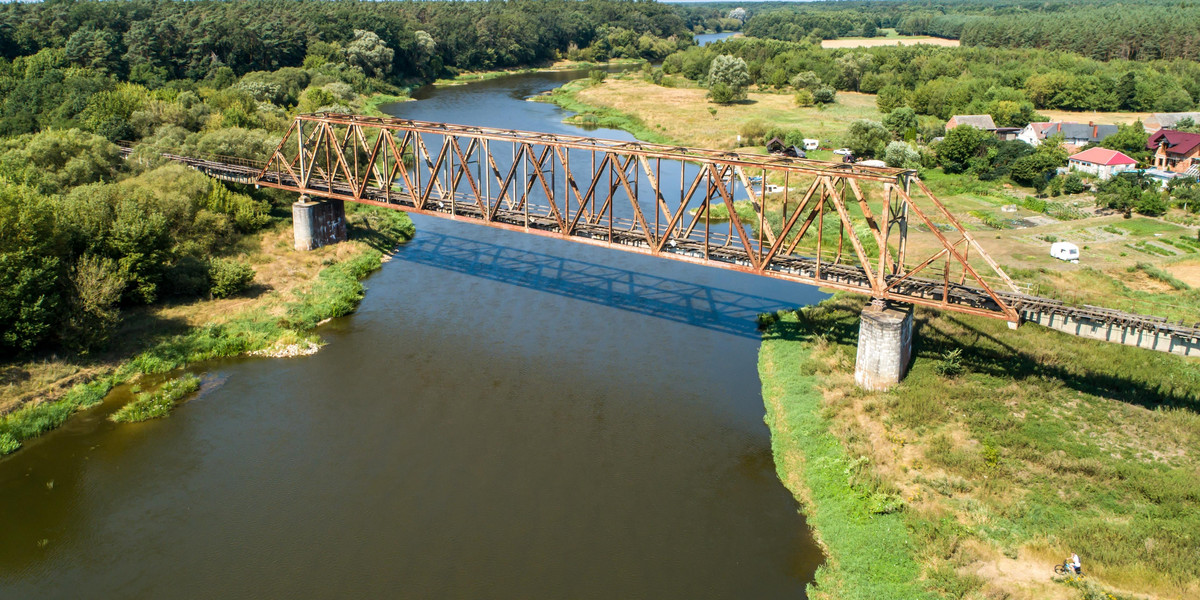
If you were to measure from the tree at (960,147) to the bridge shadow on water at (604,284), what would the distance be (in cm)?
3644

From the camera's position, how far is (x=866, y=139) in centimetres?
7994

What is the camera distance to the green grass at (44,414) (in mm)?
29844

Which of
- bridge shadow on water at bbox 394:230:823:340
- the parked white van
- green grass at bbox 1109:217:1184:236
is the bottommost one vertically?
bridge shadow on water at bbox 394:230:823:340

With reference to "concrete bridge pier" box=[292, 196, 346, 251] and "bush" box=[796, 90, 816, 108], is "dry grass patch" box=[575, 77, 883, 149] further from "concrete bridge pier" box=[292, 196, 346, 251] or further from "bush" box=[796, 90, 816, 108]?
"concrete bridge pier" box=[292, 196, 346, 251]

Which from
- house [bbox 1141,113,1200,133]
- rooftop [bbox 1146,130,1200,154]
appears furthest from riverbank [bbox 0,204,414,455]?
house [bbox 1141,113,1200,133]

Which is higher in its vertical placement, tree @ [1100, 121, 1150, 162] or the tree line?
the tree line

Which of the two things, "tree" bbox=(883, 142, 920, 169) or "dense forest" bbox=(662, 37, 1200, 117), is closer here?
"tree" bbox=(883, 142, 920, 169)

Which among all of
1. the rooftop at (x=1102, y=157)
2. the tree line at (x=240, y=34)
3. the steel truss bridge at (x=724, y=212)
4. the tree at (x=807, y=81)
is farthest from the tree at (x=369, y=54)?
the rooftop at (x=1102, y=157)

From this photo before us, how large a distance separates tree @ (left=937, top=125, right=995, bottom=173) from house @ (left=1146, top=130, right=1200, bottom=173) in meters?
14.6

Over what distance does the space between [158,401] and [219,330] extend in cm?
630

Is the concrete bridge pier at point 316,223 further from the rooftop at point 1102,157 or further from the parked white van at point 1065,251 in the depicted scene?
the rooftop at point 1102,157

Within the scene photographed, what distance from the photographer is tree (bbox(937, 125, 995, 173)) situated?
241 feet

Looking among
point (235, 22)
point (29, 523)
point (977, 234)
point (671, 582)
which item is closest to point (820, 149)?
point (977, 234)

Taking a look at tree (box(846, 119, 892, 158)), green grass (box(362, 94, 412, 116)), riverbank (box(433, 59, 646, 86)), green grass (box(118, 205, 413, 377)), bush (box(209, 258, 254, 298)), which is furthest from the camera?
riverbank (box(433, 59, 646, 86))
